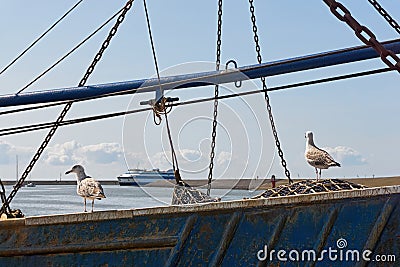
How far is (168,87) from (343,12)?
3.46 metres

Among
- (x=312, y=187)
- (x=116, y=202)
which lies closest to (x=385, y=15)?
(x=312, y=187)

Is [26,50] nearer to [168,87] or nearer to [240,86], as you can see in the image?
[168,87]

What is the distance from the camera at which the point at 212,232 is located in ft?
14.6

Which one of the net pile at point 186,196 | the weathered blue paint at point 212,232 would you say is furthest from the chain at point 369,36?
the net pile at point 186,196

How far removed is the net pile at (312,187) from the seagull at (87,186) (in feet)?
8.22

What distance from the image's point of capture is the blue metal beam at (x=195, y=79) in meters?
7.00

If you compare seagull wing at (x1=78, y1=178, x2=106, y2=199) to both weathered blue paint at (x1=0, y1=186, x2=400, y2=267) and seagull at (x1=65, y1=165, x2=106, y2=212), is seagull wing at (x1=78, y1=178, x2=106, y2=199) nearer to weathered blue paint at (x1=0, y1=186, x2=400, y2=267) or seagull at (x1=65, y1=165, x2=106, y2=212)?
seagull at (x1=65, y1=165, x2=106, y2=212)

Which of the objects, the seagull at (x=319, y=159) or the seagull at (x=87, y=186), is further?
the seagull at (x=87, y=186)

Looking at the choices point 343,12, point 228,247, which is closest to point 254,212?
point 228,247

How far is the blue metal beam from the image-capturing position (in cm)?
700

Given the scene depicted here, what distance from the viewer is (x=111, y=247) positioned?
4.61 m

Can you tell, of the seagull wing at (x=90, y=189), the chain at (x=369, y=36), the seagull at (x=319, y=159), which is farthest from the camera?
the seagull wing at (x=90, y=189)

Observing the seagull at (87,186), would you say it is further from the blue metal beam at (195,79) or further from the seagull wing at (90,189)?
the blue metal beam at (195,79)

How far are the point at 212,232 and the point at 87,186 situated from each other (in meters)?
3.33
